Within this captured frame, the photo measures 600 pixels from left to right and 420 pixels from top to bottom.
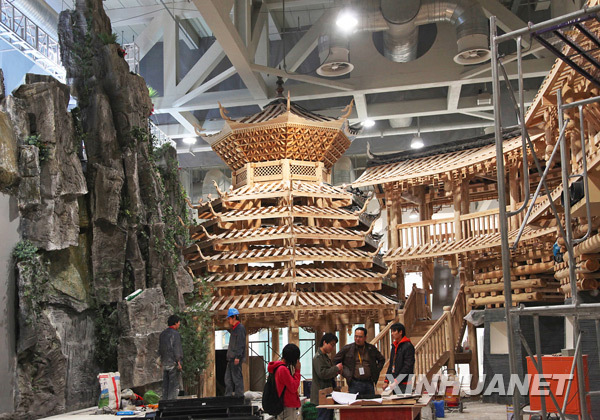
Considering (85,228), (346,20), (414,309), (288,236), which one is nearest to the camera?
(85,228)

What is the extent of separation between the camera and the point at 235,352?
1041 centimetres

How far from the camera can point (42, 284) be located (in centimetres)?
1173

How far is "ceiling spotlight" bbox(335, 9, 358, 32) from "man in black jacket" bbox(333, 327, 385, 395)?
931 centimetres

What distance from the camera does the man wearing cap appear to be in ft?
33.9

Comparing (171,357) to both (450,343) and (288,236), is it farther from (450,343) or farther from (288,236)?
(450,343)

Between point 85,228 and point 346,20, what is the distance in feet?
24.7

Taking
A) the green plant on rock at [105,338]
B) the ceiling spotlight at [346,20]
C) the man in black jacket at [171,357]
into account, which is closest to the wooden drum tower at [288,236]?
the ceiling spotlight at [346,20]

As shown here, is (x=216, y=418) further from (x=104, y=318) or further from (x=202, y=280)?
(x=202, y=280)

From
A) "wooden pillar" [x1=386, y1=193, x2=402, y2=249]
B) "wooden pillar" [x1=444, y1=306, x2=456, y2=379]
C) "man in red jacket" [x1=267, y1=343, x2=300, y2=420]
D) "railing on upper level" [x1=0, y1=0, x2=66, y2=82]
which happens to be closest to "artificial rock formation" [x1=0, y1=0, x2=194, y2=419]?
"railing on upper level" [x1=0, y1=0, x2=66, y2=82]

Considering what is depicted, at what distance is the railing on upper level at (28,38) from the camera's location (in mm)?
15469

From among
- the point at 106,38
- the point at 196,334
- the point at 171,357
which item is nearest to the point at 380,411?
the point at 171,357

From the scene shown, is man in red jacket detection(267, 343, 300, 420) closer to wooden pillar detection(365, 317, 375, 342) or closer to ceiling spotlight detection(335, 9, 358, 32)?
wooden pillar detection(365, 317, 375, 342)

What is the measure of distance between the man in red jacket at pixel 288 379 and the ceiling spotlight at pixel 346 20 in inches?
397

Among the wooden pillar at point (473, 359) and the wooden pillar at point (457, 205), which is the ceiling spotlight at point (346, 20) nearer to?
the wooden pillar at point (457, 205)
